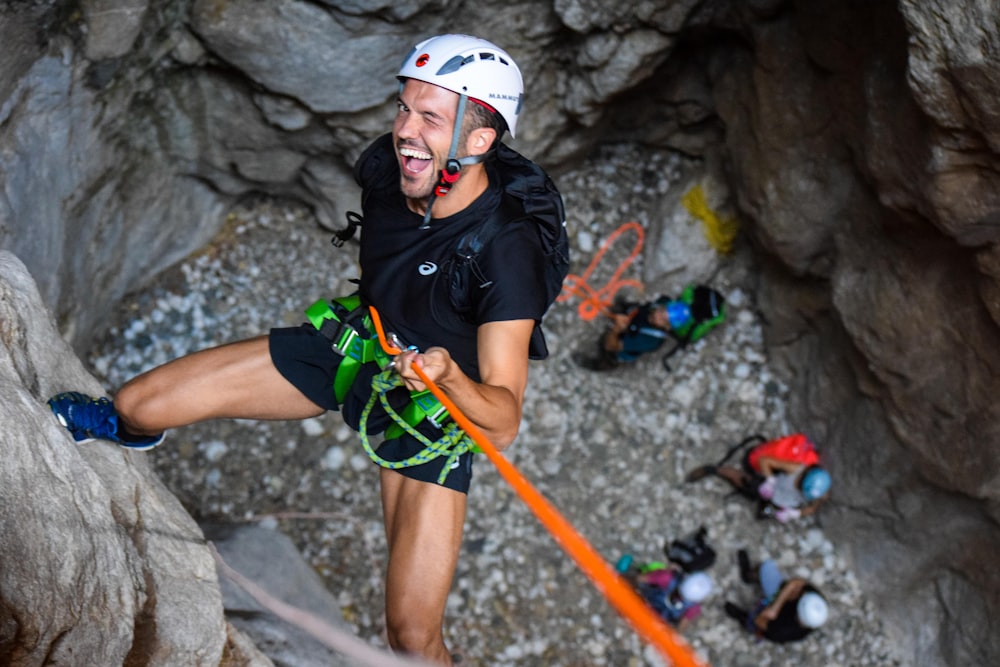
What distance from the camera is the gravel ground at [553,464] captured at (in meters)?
5.57

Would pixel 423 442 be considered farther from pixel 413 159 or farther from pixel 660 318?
pixel 660 318

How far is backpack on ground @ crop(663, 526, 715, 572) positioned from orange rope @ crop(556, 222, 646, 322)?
1.58m

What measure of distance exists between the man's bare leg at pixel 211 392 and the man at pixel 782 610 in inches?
127

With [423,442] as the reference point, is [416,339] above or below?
above

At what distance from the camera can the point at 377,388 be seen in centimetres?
364

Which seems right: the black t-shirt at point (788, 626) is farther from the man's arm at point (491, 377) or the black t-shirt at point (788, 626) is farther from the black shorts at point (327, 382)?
the man's arm at point (491, 377)

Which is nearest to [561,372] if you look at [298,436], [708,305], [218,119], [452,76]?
[708,305]

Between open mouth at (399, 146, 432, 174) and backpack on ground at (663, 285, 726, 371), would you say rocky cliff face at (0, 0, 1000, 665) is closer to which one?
backpack on ground at (663, 285, 726, 371)

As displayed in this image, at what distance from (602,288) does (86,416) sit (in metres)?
4.04

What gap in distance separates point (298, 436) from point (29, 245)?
1.95 metres

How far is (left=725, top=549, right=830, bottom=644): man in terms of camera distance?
5566 mm

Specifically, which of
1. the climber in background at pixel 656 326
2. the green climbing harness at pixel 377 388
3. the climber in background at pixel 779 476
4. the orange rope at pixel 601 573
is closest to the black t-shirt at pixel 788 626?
the climber in background at pixel 779 476

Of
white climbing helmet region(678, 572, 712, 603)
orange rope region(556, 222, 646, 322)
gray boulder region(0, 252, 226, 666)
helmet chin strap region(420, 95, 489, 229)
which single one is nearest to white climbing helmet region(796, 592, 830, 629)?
white climbing helmet region(678, 572, 712, 603)

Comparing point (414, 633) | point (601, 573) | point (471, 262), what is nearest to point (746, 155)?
point (471, 262)
